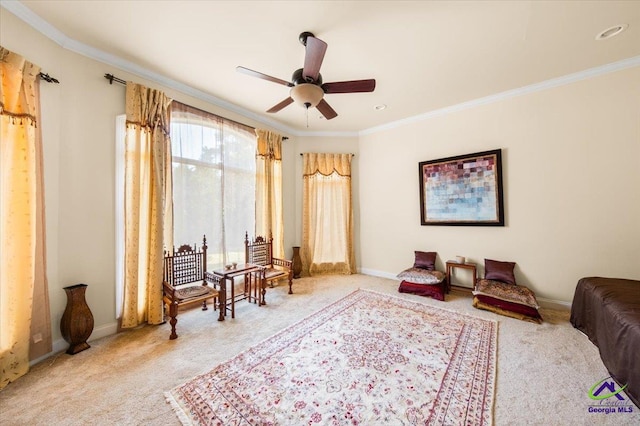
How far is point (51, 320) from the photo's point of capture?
2.09 meters

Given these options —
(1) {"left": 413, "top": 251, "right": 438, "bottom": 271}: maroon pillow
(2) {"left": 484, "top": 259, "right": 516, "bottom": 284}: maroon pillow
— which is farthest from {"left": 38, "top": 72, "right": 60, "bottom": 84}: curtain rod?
(2) {"left": 484, "top": 259, "right": 516, "bottom": 284}: maroon pillow

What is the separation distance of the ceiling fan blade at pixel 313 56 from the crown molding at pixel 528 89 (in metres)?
2.68

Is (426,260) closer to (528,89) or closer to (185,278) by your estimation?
(528,89)

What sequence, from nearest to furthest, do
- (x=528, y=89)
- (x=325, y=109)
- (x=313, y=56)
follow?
(x=313, y=56) → (x=325, y=109) → (x=528, y=89)

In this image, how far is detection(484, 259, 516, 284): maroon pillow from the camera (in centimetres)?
314

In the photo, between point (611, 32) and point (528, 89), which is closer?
point (611, 32)

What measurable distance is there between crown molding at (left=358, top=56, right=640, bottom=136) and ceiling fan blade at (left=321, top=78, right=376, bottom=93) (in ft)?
7.49

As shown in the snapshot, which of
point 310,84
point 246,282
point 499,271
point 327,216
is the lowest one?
point 246,282

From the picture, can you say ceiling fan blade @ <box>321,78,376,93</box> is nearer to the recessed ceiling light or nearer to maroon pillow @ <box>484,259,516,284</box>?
the recessed ceiling light

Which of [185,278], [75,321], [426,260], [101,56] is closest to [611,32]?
[426,260]

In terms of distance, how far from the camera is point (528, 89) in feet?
10.2

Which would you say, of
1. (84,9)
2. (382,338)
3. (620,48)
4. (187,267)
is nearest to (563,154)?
(620,48)

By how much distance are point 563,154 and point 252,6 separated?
3.89 metres

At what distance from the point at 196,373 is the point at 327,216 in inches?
134
